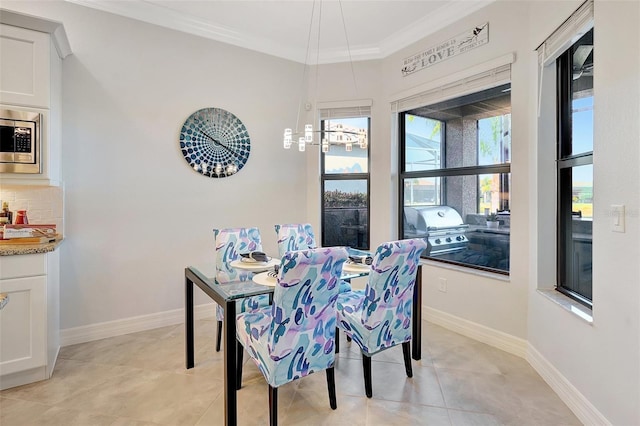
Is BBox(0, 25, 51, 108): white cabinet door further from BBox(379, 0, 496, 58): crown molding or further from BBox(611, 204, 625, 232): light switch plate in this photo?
BBox(611, 204, 625, 232): light switch plate

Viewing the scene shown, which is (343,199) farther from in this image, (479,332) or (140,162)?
(140,162)

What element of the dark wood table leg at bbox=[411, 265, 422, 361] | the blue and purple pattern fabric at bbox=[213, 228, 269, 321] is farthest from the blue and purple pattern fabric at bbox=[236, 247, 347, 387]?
the dark wood table leg at bbox=[411, 265, 422, 361]

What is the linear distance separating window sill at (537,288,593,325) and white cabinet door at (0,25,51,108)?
3.68 metres

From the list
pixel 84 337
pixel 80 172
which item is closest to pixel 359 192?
pixel 80 172

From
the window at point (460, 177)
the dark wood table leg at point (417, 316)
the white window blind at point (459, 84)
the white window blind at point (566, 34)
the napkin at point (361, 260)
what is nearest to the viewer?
the white window blind at point (566, 34)

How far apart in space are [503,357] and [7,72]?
4046 millimetres

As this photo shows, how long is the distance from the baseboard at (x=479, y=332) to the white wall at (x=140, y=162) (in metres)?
2.10

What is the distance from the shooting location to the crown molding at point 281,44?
2.86 meters

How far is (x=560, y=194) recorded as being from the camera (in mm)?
2299

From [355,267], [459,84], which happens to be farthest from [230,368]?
[459,84]

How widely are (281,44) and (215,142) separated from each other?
4.55 feet

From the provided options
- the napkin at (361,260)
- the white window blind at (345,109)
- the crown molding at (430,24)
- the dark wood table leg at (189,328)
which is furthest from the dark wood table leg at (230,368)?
the crown molding at (430,24)

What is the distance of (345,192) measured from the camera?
3961 millimetres

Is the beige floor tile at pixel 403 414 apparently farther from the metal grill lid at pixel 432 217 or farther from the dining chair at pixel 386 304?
the metal grill lid at pixel 432 217
